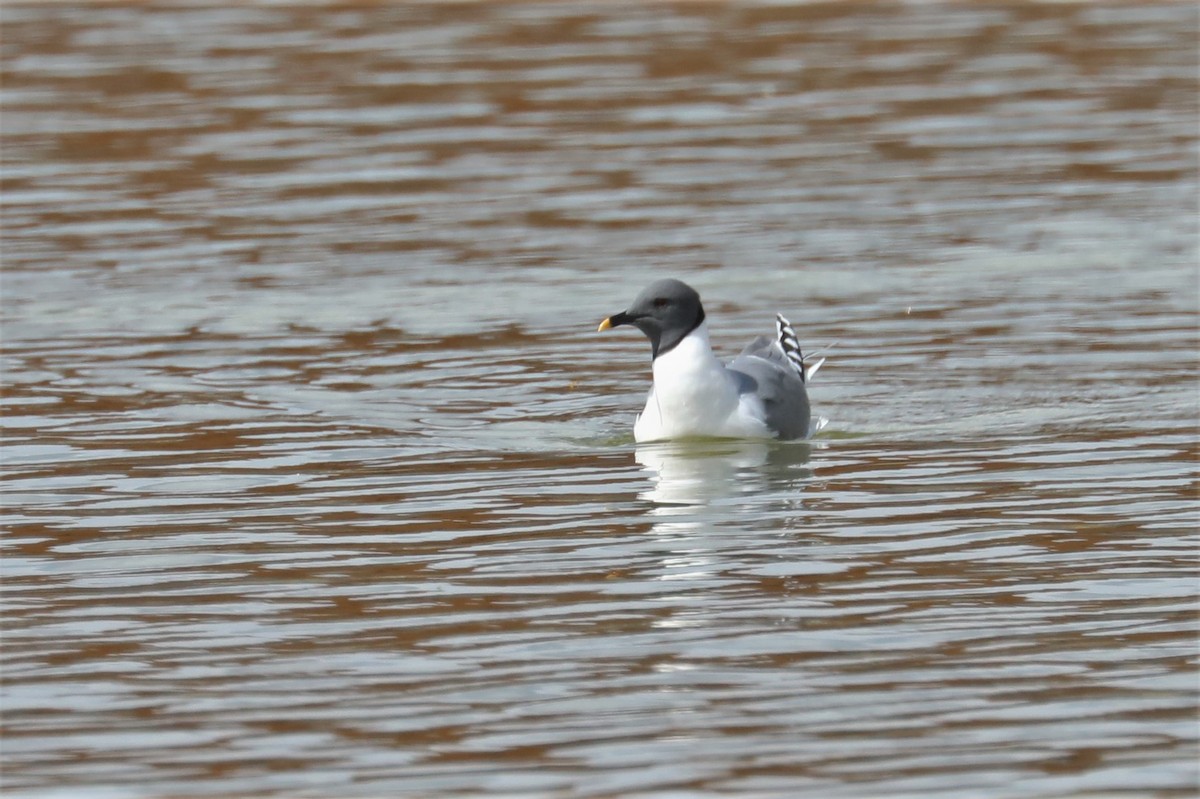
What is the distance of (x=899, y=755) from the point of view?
6.47m

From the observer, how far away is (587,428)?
12.0 meters

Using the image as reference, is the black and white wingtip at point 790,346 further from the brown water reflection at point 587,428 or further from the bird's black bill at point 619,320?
the bird's black bill at point 619,320

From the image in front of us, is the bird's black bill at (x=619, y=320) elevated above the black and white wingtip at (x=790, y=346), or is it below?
above

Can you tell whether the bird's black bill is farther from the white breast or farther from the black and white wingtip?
the black and white wingtip

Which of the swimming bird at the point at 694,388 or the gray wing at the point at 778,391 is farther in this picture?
the gray wing at the point at 778,391

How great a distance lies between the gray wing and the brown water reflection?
23 cm

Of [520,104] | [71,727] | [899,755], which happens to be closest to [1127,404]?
[899,755]

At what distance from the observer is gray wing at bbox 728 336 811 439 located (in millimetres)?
11523

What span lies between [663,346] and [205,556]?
10.5ft

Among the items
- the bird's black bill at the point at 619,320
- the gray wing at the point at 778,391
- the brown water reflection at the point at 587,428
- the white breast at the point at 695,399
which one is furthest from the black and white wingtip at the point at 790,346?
the bird's black bill at the point at 619,320

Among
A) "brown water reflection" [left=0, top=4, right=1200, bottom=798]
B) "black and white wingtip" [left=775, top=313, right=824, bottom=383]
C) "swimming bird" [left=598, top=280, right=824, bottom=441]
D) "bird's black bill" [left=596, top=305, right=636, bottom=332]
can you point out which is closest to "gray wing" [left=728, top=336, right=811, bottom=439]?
"swimming bird" [left=598, top=280, right=824, bottom=441]

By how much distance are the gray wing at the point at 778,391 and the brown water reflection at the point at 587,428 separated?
23 centimetres

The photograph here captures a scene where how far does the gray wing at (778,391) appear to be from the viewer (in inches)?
454

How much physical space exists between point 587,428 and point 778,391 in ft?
3.60
